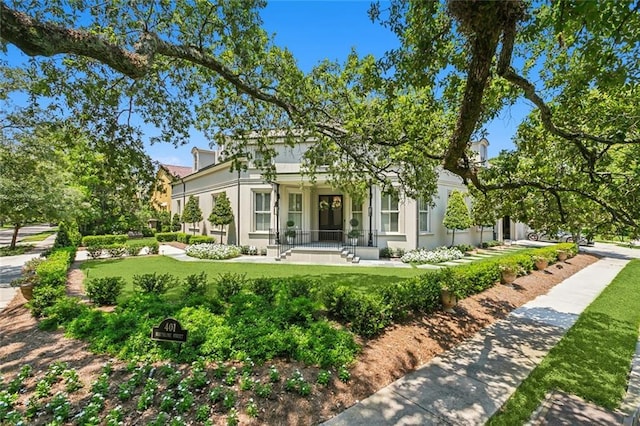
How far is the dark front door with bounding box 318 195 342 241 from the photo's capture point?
687 inches

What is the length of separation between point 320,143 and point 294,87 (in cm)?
169

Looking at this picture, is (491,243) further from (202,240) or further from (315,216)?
(202,240)

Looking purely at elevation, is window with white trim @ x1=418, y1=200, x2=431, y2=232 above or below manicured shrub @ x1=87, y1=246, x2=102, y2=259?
above

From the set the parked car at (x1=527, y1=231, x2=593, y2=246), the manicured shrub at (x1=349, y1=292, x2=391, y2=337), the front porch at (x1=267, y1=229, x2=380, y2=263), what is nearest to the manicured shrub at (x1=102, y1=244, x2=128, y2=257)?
the front porch at (x1=267, y1=229, x2=380, y2=263)

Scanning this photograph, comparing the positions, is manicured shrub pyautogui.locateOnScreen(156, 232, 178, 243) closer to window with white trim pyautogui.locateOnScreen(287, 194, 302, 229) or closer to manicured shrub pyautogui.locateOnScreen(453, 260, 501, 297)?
window with white trim pyautogui.locateOnScreen(287, 194, 302, 229)

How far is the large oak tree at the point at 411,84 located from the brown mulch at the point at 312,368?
112 inches

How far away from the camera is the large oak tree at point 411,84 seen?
124 inches

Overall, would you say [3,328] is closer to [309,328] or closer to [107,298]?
[107,298]

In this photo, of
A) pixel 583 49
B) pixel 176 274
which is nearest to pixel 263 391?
pixel 583 49

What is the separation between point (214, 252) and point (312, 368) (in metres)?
12.2

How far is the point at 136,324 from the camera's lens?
4.81m

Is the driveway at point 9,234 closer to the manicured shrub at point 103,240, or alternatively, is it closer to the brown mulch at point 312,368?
the manicured shrub at point 103,240

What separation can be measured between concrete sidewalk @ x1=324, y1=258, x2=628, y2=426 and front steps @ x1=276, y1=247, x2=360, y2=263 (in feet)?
25.4

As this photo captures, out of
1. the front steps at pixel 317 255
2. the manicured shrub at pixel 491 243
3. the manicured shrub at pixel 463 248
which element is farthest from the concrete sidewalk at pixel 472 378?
the manicured shrub at pixel 491 243
